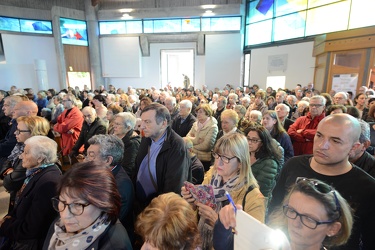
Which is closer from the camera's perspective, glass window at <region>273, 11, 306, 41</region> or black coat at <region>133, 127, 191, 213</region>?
black coat at <region>133, 127, 191, 213</region>

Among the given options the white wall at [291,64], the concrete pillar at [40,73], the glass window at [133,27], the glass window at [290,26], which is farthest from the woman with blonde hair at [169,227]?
the glass window at [133,27]

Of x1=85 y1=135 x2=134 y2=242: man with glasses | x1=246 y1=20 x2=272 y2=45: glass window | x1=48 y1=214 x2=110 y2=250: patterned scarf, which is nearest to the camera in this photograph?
x1=48 y1=214 x2=110 y2=250: patterned scarf

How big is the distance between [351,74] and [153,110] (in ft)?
28.0

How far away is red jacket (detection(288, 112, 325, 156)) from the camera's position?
11.5 ft

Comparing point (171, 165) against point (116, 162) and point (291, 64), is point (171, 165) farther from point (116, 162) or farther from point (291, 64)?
point (291, 64)

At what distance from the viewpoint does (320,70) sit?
9.47 meters

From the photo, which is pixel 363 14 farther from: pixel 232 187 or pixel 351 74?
pixel 232 187

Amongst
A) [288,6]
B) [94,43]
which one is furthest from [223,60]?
[94,43]

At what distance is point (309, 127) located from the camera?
3.67 meters

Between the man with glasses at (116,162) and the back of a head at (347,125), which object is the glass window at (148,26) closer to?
the man with glasses at (116,162)

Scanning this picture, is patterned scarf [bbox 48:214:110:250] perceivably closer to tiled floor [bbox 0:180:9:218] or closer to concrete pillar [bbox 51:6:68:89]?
tiled floor [bbox 0:180:9:218]

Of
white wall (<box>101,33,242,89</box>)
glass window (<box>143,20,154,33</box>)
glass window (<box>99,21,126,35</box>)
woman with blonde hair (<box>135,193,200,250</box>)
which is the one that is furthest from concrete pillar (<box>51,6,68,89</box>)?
woman with blonde hair (<box>135,193,200,250</box>)

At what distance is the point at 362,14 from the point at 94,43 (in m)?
15.0

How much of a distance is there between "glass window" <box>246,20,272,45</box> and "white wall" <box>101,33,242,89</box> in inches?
25.8
